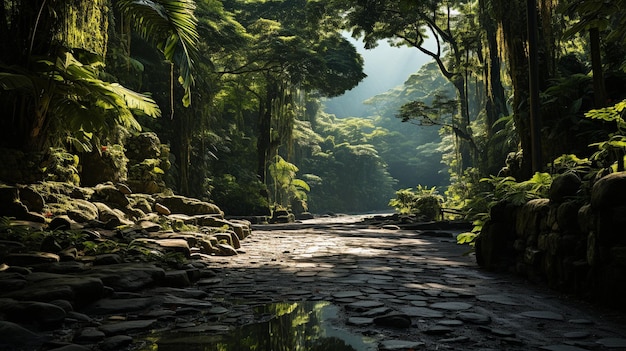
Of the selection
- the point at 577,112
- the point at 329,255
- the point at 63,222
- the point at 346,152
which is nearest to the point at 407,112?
the point at 577,112

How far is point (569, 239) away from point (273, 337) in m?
2.49

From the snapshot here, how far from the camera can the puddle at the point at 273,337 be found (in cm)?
236

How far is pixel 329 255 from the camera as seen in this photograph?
6805mm

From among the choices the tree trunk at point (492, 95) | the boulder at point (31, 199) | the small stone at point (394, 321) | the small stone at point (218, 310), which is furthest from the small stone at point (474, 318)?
the tree trunk at point (492, 95)

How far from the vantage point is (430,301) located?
3.46 m

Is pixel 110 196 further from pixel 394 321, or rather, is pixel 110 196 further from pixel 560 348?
pixel 560 348

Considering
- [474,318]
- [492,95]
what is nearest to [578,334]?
[474,318]

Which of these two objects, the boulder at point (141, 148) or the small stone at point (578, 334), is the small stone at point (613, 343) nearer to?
the small stone at point (578, 334)

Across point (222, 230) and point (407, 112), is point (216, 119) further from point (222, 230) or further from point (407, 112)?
point (222, 230)

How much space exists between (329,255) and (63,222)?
3462 mm

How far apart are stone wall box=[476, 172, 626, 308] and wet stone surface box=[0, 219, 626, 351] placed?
17 cm

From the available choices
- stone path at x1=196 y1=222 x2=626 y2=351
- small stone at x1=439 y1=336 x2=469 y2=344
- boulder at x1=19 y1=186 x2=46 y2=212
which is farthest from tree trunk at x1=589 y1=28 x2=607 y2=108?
boulder at x1=19 y1=186 x2=46 y2=212

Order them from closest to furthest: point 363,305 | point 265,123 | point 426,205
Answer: point 363,305
point 426,205
point 265,123

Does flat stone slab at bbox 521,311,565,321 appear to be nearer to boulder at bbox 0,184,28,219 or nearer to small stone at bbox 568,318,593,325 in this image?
small stone at bbox 568,318,593,325
